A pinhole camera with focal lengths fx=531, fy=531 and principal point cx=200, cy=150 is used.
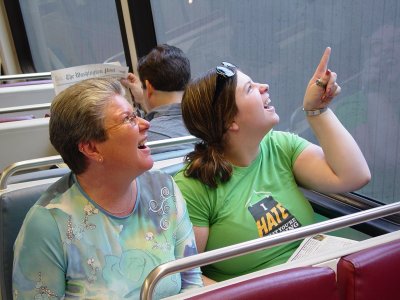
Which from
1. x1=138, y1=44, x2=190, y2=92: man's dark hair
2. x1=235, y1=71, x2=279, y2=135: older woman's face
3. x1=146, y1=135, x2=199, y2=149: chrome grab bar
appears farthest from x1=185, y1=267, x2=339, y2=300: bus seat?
x1=138, y1=44, x2=190, y2=92: man's dark hair

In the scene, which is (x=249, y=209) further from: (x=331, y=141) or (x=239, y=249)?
(x=239, y=249)

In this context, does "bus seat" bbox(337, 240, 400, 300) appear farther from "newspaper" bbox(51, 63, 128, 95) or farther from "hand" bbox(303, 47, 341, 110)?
"newspaper" bbox(51, 63, 128, 95)

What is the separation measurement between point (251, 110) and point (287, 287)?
2.01 ft

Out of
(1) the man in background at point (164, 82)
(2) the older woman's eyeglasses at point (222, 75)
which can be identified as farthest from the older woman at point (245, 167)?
(1) the man in background at point (164, 82)

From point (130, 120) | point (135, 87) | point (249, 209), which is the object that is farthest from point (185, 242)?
point (135, 87)

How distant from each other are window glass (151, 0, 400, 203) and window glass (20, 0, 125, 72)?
148 centimetres

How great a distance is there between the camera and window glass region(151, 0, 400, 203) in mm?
1805

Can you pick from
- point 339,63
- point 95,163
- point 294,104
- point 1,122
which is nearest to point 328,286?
point 95,163

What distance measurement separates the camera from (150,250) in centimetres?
131

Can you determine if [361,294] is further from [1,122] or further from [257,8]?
[1,122]

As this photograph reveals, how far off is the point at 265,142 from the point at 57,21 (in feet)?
12.4

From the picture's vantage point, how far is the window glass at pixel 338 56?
71.1 inches

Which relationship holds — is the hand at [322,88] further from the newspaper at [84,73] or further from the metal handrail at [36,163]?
the newspaper at [84,73]

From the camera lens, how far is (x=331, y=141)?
5.07 feet
